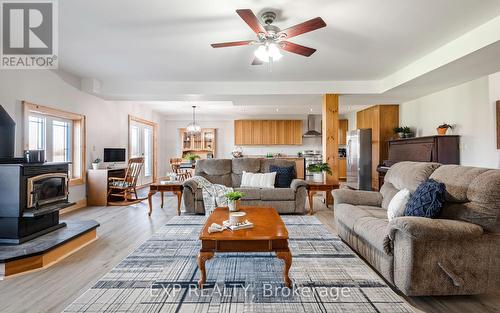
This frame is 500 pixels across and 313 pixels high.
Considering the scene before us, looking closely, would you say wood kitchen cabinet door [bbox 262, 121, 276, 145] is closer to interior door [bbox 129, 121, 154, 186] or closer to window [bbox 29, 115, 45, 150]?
interior door [bbox 129, 121, 154, 186]

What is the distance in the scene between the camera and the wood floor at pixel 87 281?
1934 millimetres

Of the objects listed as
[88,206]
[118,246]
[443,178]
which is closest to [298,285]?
[443,178]

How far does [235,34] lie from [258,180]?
2.58 meters

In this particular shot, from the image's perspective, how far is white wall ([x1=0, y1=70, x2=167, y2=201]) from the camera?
12.4ft

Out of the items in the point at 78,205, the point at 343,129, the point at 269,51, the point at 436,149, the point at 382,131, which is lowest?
the point at 78,205

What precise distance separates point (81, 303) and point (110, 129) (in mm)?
5171

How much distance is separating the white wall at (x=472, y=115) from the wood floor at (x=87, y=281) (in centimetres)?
292

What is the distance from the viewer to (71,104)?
4945 millimetres

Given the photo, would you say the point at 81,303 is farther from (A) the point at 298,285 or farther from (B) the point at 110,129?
(B) the point at 110,129

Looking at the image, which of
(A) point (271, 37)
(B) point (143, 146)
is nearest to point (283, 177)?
(A) point (271, 37)

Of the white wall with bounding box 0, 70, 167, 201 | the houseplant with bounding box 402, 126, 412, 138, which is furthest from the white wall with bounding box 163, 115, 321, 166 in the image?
the houseplant with bounding box 402, 126, 412, 138

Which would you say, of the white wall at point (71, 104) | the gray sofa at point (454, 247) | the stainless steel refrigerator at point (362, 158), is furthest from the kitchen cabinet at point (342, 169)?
the gray sofa at point (454, 247)

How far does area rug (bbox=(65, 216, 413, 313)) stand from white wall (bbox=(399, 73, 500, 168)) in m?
3.32

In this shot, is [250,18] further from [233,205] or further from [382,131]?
[382,131]
